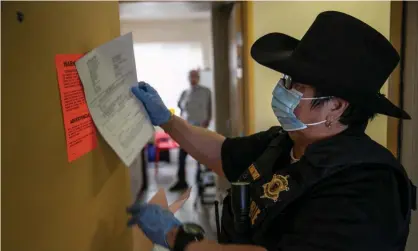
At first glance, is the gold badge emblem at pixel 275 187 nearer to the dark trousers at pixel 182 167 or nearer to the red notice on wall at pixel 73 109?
the red notice on wall at pixel 73 109

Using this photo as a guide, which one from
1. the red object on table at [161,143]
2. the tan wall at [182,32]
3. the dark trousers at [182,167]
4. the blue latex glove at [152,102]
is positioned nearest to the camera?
the blue latex glove at [152,102]

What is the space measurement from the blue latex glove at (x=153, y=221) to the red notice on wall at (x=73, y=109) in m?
0.24

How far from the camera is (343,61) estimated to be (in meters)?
0.94

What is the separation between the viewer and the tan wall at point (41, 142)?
68 centimetres

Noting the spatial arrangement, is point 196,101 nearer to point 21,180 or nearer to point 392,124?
point 392,124

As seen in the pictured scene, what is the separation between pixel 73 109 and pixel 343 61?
0.59 m

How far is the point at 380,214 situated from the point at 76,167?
639 millimetres

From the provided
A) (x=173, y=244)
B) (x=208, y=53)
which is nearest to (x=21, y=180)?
(x=173, y=244)

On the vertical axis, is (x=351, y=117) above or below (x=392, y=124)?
above

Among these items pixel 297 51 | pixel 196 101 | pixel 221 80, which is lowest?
pixel 196 101

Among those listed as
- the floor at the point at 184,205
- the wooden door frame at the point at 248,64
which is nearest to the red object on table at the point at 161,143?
the floor at the point at 184,205

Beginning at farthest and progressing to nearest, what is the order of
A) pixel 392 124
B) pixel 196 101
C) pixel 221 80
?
pixel 196 101, pixel 221 80, pixel 392 124

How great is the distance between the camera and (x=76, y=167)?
0.86 meters

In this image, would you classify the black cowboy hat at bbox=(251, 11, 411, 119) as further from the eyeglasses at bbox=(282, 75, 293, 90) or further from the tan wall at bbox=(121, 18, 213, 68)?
the tan wall at bbox=(121, 18, 213, 68)
